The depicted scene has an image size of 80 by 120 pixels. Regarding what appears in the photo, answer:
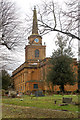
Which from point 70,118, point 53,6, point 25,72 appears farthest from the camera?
point 25,72

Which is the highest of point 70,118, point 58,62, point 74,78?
point 58,62

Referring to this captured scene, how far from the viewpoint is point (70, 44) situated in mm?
12305

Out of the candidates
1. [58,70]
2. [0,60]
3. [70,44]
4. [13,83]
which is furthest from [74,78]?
[13,83]

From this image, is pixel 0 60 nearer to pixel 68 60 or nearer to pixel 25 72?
pixel 68 60

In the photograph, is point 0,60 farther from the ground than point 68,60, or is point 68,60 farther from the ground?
point 68,60

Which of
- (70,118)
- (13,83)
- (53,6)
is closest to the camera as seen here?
(70,118)

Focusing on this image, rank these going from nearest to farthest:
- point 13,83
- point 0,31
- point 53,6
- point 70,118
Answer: point 70,118 → point 53,6 → point 0,31 → point 13,83

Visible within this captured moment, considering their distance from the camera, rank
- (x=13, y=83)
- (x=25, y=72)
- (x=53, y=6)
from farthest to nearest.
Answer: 1. (x=13, y=83)
2. (x=25, y=72)
3. (x=53, y=6)

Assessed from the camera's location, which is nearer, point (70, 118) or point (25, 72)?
point (70, 118)

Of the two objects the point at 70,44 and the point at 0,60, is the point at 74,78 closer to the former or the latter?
the point at 0,60

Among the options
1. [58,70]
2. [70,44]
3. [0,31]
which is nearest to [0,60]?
[0,31]

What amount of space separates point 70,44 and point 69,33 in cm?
89

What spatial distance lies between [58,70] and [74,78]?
12.3 feet

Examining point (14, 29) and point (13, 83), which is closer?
point (14, 29)
